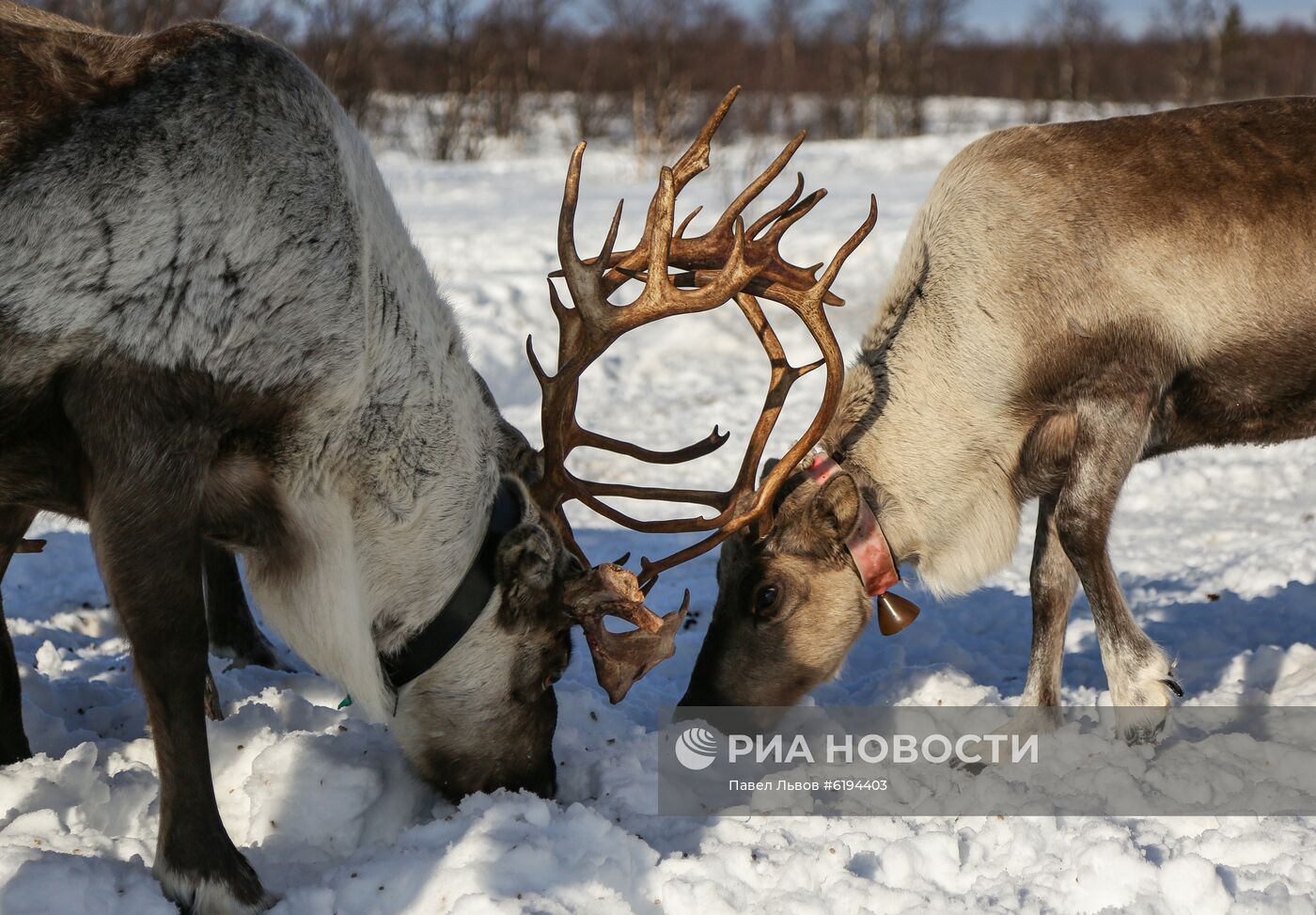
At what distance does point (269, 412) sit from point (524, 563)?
69cm

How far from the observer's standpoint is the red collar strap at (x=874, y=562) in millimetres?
3533

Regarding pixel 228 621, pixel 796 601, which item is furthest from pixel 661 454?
pixel 228 621

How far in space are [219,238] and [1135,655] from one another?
260cm

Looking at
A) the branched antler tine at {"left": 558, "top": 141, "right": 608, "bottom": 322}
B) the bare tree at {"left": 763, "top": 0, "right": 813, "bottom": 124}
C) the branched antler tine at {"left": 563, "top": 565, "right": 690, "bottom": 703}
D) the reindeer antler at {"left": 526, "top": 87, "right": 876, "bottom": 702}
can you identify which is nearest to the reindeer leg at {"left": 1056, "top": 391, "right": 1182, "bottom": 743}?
the reindeer antler at {"left": 526, "top": 87, "right": 876, "bottom": 702}

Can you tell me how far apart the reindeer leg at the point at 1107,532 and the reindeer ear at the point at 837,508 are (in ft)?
1.99

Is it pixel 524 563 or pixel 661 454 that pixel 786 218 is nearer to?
pixel 661 454

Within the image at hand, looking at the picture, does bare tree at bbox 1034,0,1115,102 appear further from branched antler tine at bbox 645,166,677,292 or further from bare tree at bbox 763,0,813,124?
branched antler tine at bbox 645,166,677,292

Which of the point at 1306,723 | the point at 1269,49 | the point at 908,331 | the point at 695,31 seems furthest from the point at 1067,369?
the point at 1269,49

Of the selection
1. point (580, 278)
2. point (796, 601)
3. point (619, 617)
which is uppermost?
point (580, 278)

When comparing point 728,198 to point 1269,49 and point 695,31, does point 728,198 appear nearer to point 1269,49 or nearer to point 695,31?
point 695,31

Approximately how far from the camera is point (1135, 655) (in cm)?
354

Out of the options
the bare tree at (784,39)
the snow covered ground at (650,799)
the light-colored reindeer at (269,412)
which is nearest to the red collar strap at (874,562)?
the snow covered ground at (650,799)

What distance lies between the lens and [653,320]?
10.9 feet

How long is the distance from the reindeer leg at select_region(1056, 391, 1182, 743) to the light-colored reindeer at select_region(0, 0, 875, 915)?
3.61 feet
